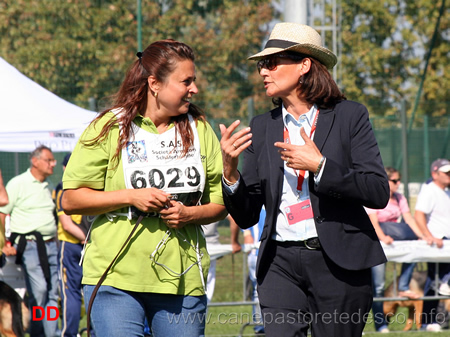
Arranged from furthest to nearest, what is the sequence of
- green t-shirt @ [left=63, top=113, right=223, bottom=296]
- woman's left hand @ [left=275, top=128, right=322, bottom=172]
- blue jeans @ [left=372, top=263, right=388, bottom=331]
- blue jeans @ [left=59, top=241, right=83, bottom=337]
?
1. blue jeans @ [left=372, top=263, right=388, bottom=331]
2. blue jeans @ [left=59, top=241, right=83, bottom=337]
3. green t-shirt @ [left=63, top=113, right=223, bottom=296]
4. woman's left hand @ [left=275, top=128, right=322, bottom=172]

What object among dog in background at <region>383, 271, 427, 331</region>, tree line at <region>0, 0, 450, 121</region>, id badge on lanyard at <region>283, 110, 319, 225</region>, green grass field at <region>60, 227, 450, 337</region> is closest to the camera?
id badge on lanyard at <region>283, 110, 319, 225</region>

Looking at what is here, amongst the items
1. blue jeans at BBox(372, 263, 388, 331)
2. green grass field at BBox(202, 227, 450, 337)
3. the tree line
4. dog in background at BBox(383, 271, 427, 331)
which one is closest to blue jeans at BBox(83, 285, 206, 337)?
green grass field at BBox(202, 227, 450, 337)

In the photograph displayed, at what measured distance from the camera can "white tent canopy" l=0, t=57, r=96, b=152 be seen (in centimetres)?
778

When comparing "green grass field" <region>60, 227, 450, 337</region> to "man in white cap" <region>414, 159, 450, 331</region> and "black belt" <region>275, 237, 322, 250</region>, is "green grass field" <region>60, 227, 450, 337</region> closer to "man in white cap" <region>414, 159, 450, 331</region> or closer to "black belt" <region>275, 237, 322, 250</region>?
"man in white cap" <region>414, 159, 450, 331</region>

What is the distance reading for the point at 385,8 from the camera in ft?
62.7

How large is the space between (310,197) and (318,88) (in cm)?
55

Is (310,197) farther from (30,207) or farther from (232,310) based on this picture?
(232,310)

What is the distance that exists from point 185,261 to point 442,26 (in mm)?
17247

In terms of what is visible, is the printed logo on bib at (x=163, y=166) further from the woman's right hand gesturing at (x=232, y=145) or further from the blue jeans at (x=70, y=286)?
the blue jeans at (x=70, y=286)

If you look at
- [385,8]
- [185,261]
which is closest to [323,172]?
[185,261]

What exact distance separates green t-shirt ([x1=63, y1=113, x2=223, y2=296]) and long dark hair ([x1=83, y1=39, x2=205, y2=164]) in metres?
0.04

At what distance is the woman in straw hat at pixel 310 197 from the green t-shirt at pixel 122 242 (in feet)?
1.07

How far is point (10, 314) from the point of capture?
283 inches

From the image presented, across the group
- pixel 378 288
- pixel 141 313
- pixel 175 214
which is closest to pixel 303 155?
pixel 175 214
